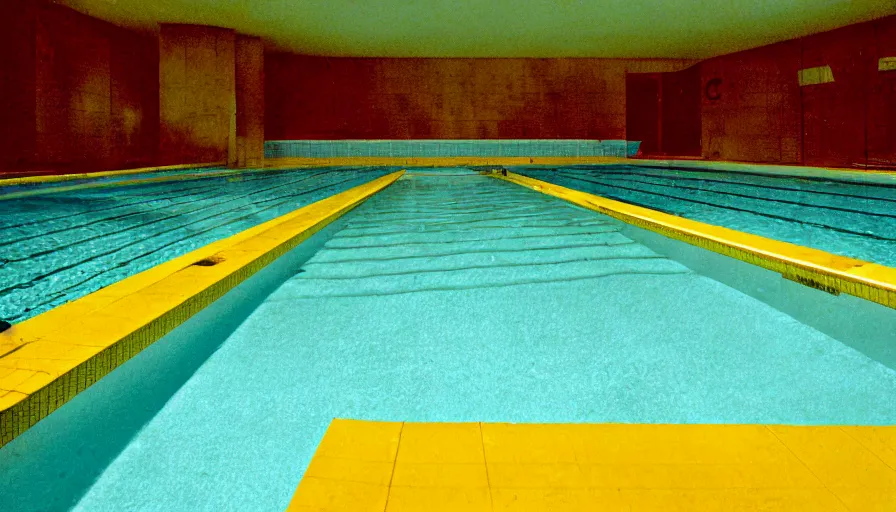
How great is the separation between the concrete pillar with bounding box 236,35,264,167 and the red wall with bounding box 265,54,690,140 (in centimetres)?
144

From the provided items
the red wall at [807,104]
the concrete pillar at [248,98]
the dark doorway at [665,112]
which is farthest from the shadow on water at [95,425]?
the dark doorway at [665,112]

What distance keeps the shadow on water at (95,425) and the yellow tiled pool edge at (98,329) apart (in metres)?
0.03

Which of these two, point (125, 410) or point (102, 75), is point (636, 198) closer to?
point (125, 410)

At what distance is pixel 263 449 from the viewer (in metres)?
0.84

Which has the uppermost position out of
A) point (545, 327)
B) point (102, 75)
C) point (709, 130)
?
point (102, 75)

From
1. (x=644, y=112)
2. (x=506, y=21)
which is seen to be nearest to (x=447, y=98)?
(x=506, y=21)

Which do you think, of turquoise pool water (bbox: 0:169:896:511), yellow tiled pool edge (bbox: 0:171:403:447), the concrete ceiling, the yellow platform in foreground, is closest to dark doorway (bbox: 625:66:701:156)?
the concrete ceiling

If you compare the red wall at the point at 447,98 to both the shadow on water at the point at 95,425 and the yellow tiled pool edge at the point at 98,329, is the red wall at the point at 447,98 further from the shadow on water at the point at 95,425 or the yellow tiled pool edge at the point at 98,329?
the shadow on water at the point at 95,425

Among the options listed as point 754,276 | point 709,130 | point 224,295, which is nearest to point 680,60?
point 709,130

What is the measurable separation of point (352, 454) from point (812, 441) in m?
0.69

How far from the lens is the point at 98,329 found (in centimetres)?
97

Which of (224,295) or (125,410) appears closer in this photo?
(125,410)

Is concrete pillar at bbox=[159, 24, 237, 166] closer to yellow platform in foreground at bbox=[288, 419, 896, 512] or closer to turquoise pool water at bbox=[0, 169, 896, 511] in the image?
turquoise pool water at bbox=[0, 169, 896, 511]

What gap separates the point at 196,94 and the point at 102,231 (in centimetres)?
664
